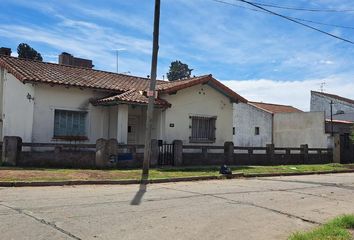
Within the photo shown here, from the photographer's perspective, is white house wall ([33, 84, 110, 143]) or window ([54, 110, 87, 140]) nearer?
white house wall ([33, 84, 110, 143])

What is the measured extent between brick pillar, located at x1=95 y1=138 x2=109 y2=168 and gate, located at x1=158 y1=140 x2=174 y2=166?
3.25m

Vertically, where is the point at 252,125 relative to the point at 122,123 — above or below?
above

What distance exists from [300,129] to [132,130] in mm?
19242

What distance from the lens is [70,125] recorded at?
21562mm

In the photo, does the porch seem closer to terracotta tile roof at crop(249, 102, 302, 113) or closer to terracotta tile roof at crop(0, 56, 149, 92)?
terracotta tile roof at crop(0, 56, 149, 92)

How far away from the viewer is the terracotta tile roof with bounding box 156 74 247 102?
899 inches

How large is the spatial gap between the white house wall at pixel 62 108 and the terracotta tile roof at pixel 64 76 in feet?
1.61

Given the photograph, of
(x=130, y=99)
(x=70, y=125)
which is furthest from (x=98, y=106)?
(x=130, y=99)

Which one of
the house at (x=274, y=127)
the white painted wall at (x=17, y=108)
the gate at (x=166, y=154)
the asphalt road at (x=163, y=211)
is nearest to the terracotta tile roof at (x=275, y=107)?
the house at (x=274, y=127)

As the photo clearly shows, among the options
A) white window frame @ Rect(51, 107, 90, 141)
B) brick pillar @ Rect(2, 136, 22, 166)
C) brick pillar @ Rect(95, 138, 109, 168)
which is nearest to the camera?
brick pillar @ Rect(2, 136, 22, 166)

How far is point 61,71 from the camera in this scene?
2295 cm

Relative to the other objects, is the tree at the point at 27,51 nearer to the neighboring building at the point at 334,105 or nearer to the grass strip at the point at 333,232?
the neighboring building at the point at 334,105

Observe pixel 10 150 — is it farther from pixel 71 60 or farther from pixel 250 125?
pixel 250 125

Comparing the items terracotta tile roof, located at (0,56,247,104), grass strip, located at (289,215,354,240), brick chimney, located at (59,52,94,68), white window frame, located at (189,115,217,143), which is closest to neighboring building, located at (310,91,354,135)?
white window frame, located at (189,115,217,143)
